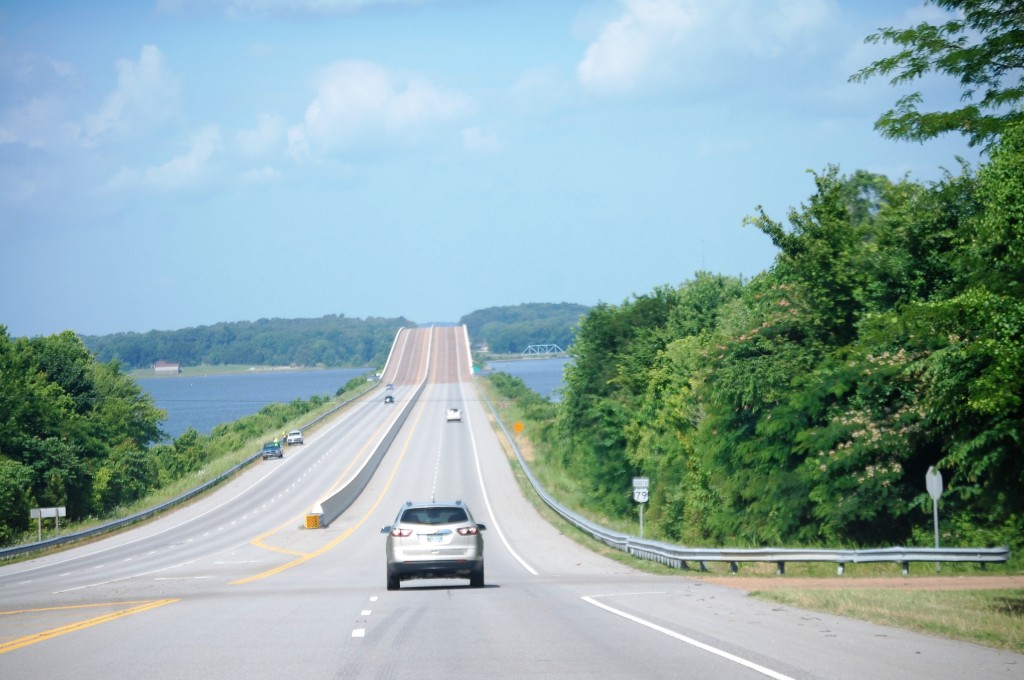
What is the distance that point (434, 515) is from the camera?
2241cm

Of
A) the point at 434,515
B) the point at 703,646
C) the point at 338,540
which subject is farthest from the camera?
the point at 338,540

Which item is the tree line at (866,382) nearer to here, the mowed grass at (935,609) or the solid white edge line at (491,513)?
the mowed grass at (935,609)

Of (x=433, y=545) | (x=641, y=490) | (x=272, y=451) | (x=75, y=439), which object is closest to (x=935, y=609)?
(x=433, y=545)

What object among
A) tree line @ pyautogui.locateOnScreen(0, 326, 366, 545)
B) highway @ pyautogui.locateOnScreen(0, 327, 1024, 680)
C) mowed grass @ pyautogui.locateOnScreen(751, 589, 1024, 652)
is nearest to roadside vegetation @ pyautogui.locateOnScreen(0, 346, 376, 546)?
tree line @ pyautogui.locateOnScreen(0, 326, 366, 545)

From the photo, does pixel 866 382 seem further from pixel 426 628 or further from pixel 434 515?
pixel 426 628

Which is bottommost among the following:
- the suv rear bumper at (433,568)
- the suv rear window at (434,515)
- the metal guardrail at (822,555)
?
the metal guardrail at (822,555)

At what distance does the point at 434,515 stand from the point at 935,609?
9.70 m

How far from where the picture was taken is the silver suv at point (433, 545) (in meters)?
21.9

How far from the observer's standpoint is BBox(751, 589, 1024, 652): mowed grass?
13.1 meters

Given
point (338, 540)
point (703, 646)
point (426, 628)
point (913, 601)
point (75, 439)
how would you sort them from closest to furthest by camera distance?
point (703, 646) < point (426, 628) < point (913, 601) < point (338, 540) < point (75, 439)

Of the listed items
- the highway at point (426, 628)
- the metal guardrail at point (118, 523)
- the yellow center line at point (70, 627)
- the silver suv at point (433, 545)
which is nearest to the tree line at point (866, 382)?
the highway at point (426, 628)

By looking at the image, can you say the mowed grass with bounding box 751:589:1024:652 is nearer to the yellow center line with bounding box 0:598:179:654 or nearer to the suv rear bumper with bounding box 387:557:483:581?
the suv rear bumper with bounding box 387:557:483:581

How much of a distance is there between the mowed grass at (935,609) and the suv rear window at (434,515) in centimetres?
604

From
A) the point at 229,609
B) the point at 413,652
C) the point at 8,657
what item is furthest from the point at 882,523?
the point at 8,657
